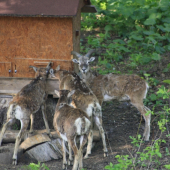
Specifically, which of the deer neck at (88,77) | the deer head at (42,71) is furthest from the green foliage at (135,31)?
the deer head at (42,71)

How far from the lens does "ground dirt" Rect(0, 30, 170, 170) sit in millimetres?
7219

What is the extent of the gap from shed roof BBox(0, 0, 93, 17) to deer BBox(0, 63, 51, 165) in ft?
4.83

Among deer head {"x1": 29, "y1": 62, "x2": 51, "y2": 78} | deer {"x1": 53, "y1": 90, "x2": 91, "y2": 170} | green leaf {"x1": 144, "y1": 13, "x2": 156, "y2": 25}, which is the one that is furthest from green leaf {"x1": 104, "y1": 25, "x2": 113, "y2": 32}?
deer {"x1": 53, "y1": 90, "x2": 91, "y2": 170}

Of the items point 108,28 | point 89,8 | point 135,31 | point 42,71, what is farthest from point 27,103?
point 108,28

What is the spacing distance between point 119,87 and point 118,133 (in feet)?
4.11

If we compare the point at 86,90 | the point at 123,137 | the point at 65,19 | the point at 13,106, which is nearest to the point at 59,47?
the point at 65,19

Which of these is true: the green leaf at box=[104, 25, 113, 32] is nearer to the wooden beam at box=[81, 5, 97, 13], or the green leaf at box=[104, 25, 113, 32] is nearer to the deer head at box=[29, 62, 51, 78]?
the wooden beam at box=[81, 5, 97, 13]

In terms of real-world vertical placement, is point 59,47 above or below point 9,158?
above

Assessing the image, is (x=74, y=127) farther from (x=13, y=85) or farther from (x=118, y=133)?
(x=13, y=85)

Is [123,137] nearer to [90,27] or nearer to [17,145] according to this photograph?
[17,145]

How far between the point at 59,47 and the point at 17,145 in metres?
2.99

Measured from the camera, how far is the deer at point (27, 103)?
749 cm

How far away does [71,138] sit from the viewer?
654cm

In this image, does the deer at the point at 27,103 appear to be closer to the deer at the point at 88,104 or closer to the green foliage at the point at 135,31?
the deer at the point at 88,104
